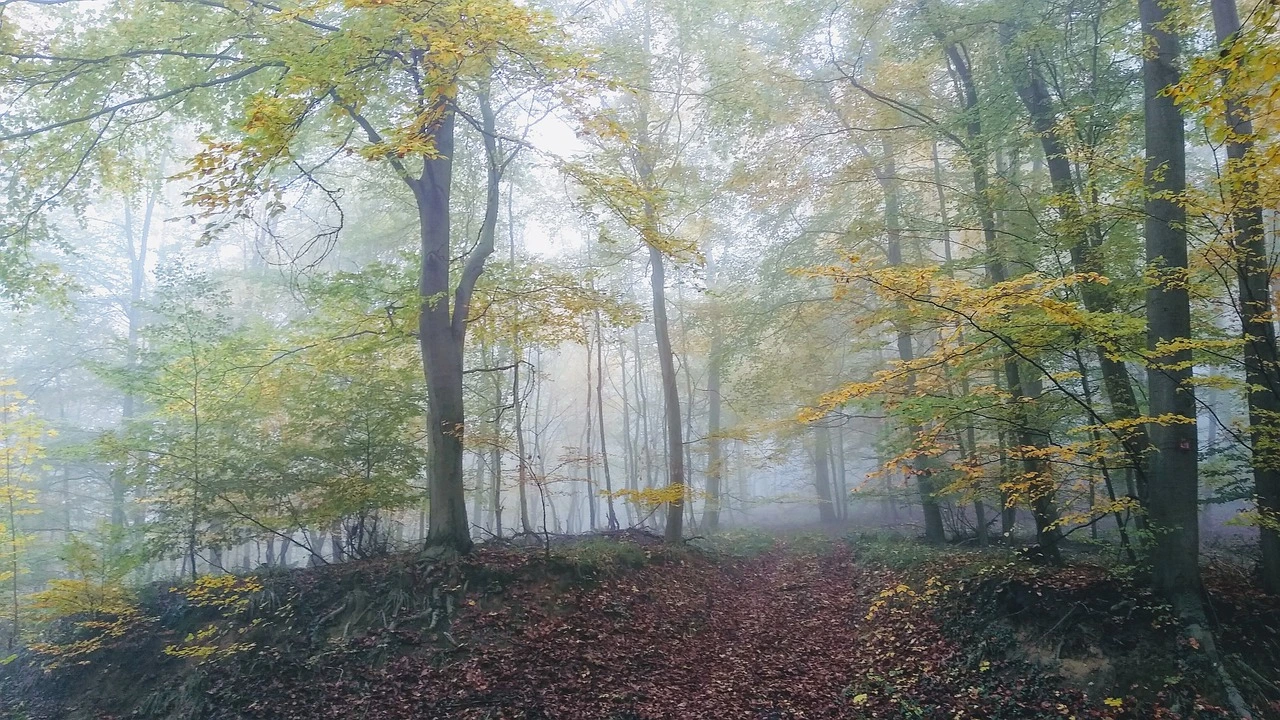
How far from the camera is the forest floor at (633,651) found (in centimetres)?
631

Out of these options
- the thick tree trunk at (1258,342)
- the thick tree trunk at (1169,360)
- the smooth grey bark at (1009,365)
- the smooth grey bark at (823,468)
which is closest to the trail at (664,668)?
the thick tree trunk at (1169,360)

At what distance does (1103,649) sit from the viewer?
629 cm

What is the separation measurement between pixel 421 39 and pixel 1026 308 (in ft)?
25.0

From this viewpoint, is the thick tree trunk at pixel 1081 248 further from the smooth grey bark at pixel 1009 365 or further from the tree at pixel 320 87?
the tree at pixel 320 87

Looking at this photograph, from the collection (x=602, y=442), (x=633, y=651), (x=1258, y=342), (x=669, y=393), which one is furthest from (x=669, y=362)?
(x=1258, y=342)

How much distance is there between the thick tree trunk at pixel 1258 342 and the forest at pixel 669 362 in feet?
0.18

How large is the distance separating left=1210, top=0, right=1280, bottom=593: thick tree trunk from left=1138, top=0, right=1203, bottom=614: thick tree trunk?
0.45m

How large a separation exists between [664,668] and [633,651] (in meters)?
0.49

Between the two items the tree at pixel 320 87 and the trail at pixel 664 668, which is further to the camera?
the trail at pixel 664 668

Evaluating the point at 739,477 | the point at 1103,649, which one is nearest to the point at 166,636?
the point at 1103,649

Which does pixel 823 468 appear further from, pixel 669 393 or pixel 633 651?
pixel 633 651

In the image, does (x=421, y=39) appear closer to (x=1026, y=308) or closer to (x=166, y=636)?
(x=1026, y=308)

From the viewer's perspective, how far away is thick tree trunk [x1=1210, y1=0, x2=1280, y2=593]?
610cm

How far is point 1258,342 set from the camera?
6.27 metres
